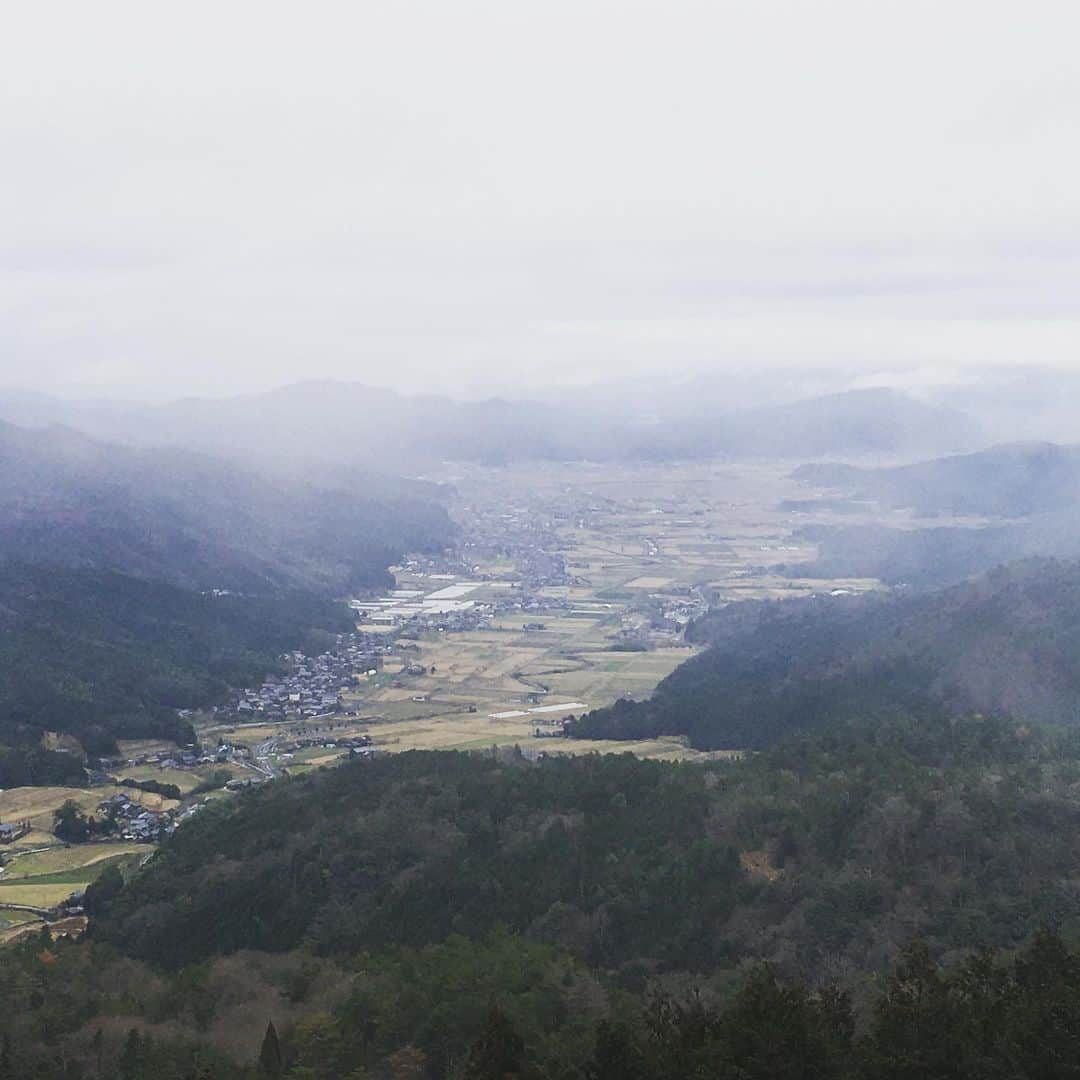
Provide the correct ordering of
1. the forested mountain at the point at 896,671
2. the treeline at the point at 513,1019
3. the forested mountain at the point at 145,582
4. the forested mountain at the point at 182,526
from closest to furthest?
the treeline at the point at 513,1019 → the forested mountain at the point at 896,671 → the forested mountain at the point at 145,582 → the forested mountain at the point at 182,526

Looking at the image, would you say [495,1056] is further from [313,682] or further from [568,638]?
[568,638]

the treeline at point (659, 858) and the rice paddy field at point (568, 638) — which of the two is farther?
the rice paddy field at point (568, 638)

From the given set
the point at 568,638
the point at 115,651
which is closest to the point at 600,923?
the point at 115,651

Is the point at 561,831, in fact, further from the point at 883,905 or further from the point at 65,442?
the point at 65,442

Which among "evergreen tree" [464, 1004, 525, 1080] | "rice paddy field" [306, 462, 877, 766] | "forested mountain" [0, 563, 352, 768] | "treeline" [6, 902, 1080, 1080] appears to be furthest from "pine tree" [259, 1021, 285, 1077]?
"forested mountain" [0, 563, 352, 768]

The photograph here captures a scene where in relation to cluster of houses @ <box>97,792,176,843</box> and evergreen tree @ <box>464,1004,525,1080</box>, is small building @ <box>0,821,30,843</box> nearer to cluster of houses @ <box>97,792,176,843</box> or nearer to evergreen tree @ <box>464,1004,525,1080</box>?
cluster of houses @ <box>97,792,176,843</box>

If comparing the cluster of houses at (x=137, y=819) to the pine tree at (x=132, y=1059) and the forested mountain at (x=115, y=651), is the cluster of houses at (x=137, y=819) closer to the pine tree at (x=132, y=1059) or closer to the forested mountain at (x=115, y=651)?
the forested mountain at (x=115, y=651)

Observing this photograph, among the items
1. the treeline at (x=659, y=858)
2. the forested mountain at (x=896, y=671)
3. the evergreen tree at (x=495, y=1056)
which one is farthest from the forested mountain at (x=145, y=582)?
the evergreen tree at (x=495, y=1056)
